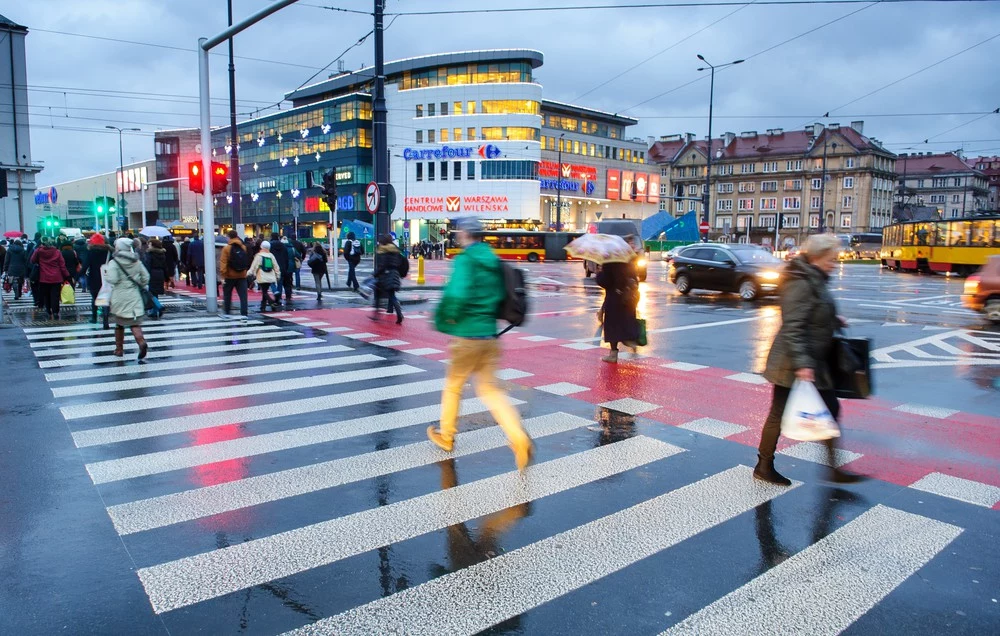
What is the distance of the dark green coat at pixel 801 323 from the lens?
4.84m

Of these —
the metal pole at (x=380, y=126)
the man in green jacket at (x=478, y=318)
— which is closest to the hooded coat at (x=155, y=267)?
the metal pole at (x=380, y=126)

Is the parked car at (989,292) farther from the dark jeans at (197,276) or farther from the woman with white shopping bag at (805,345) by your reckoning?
the dark jeans at (197,276)

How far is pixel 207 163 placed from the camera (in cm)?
1549

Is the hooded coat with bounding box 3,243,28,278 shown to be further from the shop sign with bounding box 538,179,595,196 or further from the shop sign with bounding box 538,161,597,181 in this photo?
the shop sign with bounding box 538,161,597,181

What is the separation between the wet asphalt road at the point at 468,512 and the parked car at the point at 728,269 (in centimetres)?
1121

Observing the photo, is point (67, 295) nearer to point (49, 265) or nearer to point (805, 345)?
point (49, 265)

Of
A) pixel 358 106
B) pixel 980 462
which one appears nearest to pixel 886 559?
pixel 980 462

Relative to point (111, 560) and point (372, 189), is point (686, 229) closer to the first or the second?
point (372, 189)

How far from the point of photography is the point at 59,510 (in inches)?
180

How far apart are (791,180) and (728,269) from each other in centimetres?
9131

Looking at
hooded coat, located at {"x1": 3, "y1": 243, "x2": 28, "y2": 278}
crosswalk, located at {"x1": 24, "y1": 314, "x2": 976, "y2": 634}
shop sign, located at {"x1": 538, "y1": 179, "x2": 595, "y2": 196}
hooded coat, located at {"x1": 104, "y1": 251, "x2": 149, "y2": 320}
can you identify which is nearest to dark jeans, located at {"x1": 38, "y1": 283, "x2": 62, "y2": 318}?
hooded coat, located at {"x1": 3, "y1": 243, "x2": 28, "y2": 278}

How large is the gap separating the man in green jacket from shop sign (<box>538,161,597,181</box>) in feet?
226

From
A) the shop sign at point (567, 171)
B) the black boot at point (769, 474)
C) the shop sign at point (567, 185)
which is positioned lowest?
the black boot at point (769, 474)

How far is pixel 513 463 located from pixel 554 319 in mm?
9974
